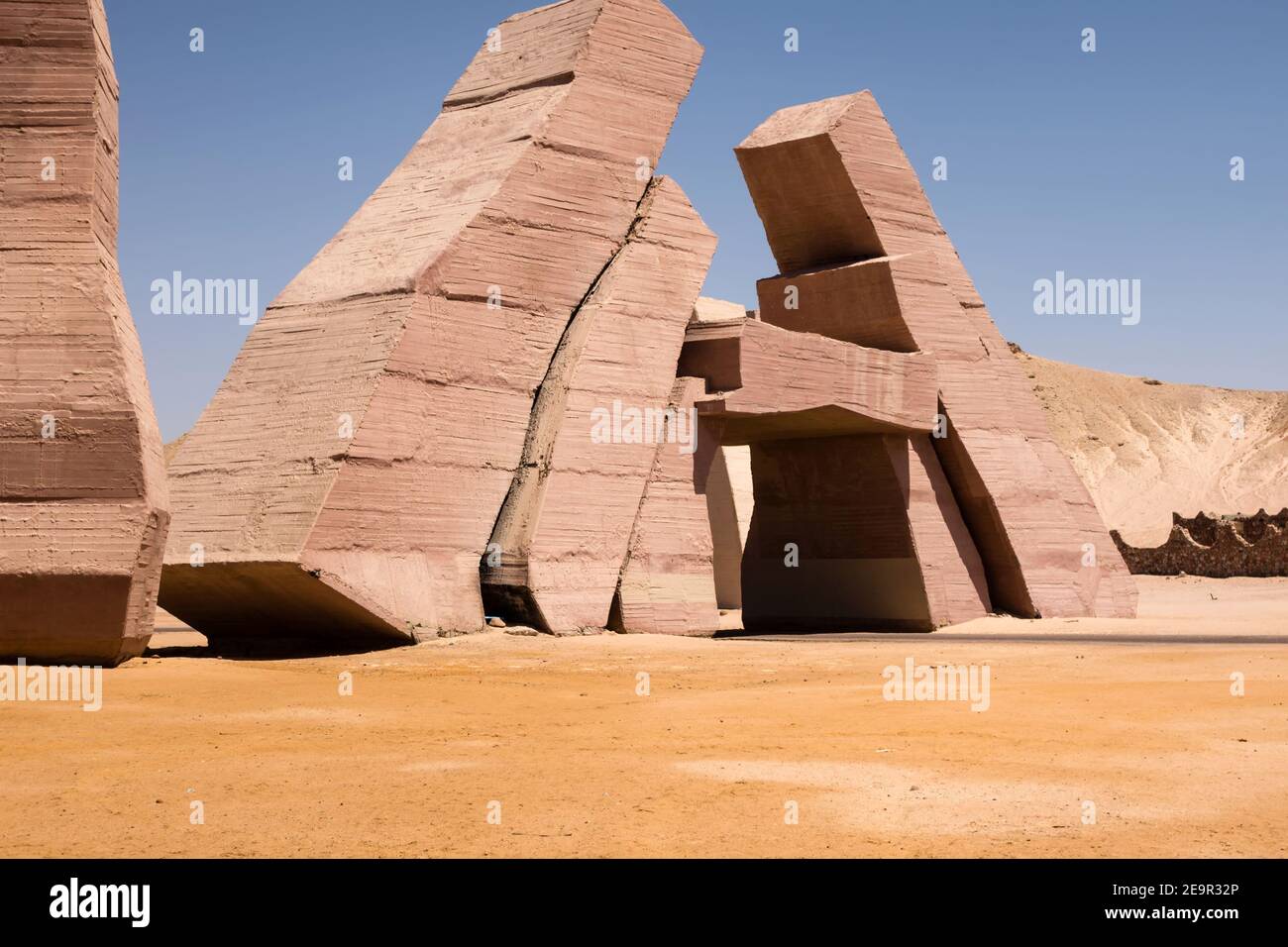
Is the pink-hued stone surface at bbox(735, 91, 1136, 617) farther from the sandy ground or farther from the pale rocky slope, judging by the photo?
the pale rocky slope

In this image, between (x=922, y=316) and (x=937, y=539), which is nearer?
(x=937, y=539)

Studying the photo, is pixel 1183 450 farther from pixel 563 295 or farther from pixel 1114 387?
pixel 563 295

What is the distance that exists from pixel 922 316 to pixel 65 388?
12315 millimetres

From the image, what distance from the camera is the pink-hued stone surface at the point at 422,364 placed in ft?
45.9

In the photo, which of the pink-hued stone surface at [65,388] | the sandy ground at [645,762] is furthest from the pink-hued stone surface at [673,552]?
the pink-hued stone surface at [65,388]

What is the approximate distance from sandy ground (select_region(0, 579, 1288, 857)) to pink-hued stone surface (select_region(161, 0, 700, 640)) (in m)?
1.43

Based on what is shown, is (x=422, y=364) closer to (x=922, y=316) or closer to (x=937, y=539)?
(x=937, y=539)

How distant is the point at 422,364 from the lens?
14.7 m

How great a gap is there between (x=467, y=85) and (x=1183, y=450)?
6333 centimetres

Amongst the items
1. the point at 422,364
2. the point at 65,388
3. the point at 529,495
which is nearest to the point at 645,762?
the point at 65,388

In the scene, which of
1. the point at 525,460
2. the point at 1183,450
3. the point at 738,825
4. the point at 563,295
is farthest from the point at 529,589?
the point at 1183,450

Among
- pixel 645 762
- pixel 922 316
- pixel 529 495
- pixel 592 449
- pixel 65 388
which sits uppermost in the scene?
pixel 922 316

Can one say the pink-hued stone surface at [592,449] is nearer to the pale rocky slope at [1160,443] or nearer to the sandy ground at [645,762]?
the sandy ground at [645,762]

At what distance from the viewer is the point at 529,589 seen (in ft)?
48.5
